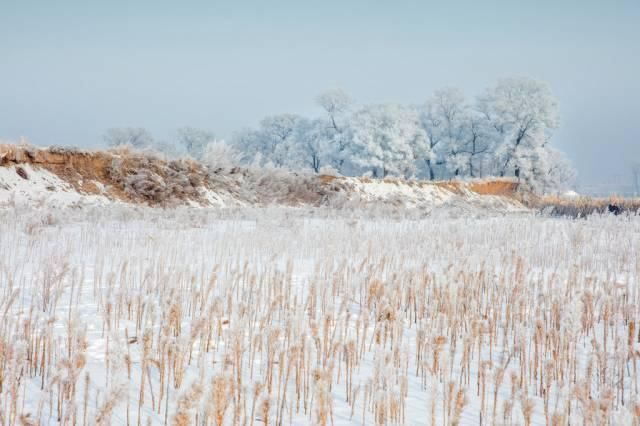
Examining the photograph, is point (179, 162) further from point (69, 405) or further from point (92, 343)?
point (69, 405)

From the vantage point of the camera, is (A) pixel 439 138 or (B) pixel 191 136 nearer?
(A) pixel 439 138

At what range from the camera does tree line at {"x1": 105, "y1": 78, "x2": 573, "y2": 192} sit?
46.1 metres

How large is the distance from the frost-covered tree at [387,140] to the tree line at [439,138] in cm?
10

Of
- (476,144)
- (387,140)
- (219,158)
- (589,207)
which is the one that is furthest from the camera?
(387,140)

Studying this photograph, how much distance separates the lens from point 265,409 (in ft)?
7.79

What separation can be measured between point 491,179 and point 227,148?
21.0 m

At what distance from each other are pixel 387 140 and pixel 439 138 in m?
5.97

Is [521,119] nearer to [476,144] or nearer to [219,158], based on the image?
[476,144]

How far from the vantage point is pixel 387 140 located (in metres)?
53.6

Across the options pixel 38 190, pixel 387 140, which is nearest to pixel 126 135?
pixel 387 140

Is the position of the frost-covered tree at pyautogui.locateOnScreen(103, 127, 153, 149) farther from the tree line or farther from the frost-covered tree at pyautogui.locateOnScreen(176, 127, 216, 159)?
the frost-covered tree at pyautogui.locateOnScreen(176, 127, 216, 159)

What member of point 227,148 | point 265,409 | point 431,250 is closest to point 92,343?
point 265,409

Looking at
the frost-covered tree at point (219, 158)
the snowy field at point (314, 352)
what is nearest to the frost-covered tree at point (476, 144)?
the frost-covered tree at point (219, 158)

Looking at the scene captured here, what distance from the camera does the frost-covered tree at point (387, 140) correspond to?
52469 millimetres
